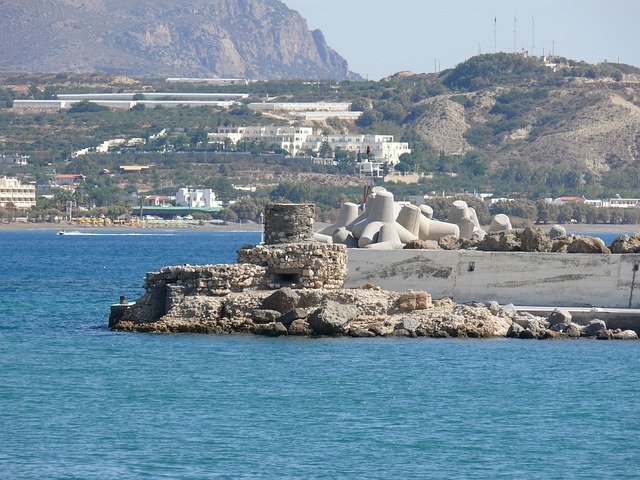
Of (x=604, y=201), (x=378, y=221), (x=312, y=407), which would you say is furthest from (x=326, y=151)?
(x=312, y=407)

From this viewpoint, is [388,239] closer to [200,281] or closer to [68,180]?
[200,281]

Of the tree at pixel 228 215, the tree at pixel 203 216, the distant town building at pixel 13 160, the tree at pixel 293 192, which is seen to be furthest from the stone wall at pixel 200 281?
the distant town building at pixel 13 160

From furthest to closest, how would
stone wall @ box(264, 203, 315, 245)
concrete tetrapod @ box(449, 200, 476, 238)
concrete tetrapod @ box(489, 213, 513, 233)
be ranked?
concrete tetrapod @ box(449, 200, 476, 238), concrete tetrapod @ box(489, 213, 513, 233), stone wall @ box(264, 203, 315, 245)

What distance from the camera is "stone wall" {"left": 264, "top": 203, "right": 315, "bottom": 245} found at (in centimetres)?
3052

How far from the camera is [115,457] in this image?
19.5m

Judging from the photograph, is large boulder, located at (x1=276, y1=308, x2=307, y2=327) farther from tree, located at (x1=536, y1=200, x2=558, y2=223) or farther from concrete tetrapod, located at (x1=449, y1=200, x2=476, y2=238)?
tree, located at (x1=536, y1=200, x2=558, y2=223)

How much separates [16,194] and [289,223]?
140029 mm

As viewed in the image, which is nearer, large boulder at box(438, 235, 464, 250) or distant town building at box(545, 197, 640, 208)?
large boulder at box(438, 235, 464, 250)

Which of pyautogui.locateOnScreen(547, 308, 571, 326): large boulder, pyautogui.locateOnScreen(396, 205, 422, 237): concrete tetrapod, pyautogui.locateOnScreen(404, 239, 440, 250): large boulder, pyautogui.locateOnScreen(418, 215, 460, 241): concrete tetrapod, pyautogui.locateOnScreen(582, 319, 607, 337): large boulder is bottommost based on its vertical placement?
pyautogui.locateOnScreen(582, 319, 607, 337): large boulder

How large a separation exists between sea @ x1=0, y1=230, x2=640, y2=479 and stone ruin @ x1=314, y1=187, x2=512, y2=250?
4385mm

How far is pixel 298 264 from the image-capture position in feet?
98.9

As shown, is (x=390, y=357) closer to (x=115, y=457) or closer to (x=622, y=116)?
(x=115, y=457)

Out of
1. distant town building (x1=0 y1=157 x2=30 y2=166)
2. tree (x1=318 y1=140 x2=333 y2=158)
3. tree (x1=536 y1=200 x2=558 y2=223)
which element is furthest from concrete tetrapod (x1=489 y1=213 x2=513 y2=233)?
distant town building (x1=0 y1=157 x2=30 y2=166)

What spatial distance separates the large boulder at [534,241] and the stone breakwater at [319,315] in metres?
2.12
